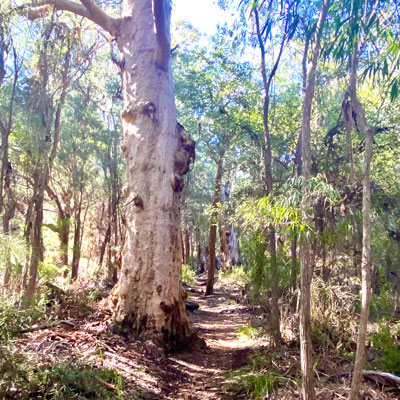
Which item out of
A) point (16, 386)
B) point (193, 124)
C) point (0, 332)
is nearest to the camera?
point (16, 386)

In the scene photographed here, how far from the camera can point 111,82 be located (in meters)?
15.6

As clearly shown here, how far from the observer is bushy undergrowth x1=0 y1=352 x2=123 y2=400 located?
313 cm


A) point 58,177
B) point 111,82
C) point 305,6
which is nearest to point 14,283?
point 305,6

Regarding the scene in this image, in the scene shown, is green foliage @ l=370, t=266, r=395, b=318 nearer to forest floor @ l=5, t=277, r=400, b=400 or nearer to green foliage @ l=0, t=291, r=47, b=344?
forest floor @ l=5, t=277, r=400, b=400

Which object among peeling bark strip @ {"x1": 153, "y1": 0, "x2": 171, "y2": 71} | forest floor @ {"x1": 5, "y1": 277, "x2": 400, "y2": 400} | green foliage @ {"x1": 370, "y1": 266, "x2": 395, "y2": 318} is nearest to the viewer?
forest floor @ {"x1": 5, "y1": 277, "x2": 400, "y2": 400}

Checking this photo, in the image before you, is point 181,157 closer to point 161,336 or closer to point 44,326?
point 161,336

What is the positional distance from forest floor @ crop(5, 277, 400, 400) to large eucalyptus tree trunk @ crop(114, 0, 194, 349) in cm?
45

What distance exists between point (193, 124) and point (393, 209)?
29.7 feet

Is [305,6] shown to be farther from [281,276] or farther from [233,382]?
[233,382]

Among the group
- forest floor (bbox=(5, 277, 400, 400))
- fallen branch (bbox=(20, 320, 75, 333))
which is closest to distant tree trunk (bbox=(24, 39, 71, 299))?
forest floor (bbox=(5, 277, 400, 400))

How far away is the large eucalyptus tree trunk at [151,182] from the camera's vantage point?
5.72 m

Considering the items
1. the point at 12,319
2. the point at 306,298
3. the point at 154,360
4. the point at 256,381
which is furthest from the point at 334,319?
the point at 12,319

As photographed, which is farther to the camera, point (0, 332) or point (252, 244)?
point (252, 244)

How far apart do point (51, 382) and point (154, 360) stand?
2028mm
